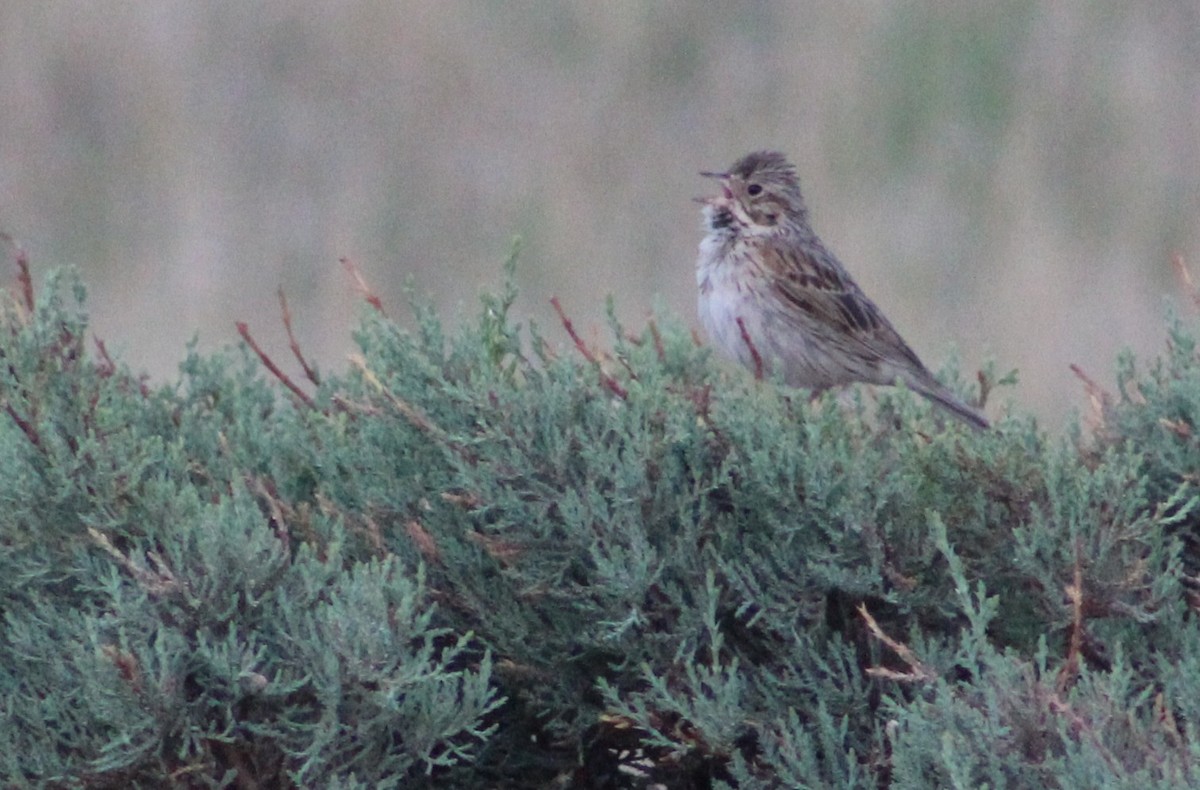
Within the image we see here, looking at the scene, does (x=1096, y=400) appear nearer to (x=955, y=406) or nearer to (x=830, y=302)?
(x=955, y=406)

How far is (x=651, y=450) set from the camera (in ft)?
10.4

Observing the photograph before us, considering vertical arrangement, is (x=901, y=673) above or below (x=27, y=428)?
below

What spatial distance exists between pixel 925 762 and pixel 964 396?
6.34 ft

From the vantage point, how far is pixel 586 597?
313 centimetres

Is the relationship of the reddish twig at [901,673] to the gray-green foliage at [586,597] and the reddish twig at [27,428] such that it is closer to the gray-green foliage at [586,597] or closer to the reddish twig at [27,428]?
the gray-green foliage at [586,597]

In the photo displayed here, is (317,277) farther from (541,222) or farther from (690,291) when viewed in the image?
(690,291)

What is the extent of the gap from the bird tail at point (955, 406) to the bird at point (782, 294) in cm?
75

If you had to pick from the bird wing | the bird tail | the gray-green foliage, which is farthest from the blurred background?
the gray-green foliage

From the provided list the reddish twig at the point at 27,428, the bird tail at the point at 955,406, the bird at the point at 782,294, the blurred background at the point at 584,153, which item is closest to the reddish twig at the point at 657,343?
the bird tail at the point at 955,406

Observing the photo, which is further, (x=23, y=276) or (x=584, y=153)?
(x=584, y=153)

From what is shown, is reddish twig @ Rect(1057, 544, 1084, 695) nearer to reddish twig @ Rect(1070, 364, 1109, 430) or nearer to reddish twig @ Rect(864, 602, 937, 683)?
reddish twig @ Rect(864, 602, 937, 683)

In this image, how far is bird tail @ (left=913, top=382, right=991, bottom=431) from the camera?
438 centimetres

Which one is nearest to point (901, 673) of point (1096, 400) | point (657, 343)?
point (1096, 400)

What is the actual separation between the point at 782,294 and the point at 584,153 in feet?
20.2
